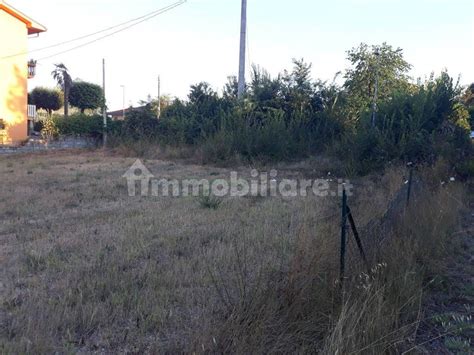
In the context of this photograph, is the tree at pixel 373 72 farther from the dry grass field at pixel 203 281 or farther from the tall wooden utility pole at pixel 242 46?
the dry grass field at pixel 203 281

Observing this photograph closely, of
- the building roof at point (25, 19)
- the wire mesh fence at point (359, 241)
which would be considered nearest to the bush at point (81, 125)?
the building roof at point (25, 19)

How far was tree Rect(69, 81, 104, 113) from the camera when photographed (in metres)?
41.0

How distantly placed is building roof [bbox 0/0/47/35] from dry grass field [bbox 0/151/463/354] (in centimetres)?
2044

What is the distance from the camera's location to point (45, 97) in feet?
134

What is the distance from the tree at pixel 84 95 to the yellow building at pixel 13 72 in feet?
49.5

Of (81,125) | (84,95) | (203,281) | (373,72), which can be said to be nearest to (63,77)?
(84,95)

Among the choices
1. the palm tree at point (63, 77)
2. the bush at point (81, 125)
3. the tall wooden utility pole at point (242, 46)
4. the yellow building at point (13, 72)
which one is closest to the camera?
the tall wooden utility pole at point (242, 46)

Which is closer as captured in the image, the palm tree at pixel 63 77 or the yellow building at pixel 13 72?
the yellow building at pixel 13 72

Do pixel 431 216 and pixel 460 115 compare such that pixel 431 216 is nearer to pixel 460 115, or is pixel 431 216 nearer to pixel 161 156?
pixel 460 115

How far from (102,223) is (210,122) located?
1227 centimetres

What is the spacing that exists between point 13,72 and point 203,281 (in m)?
25.0

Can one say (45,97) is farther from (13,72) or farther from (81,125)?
(81,125)

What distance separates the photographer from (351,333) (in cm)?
276

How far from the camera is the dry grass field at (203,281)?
292 centimetres
